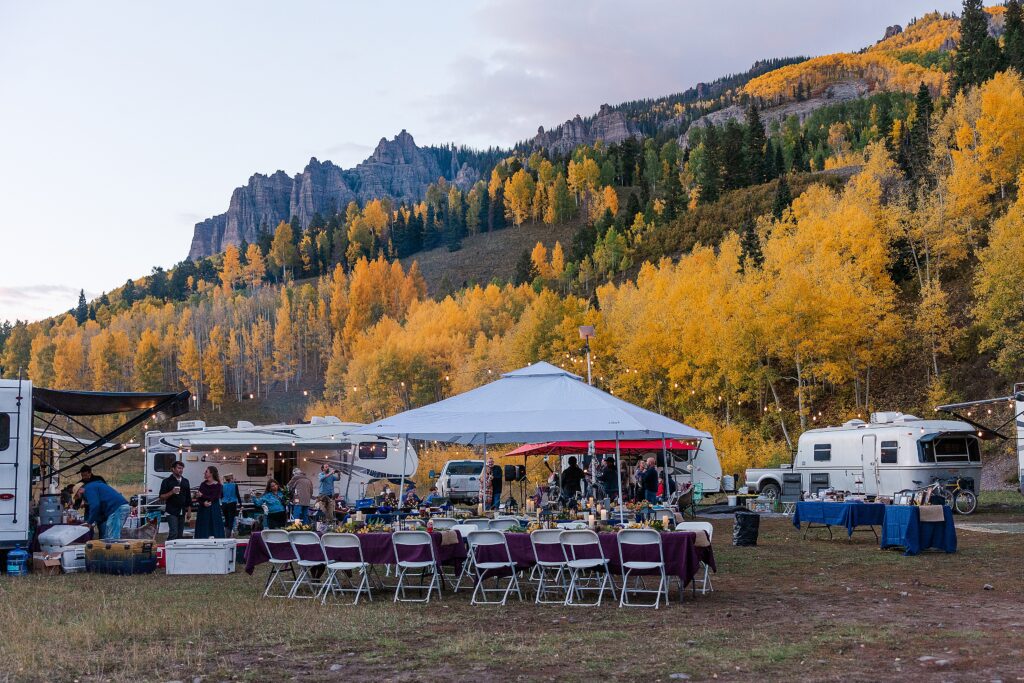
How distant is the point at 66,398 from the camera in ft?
45.4

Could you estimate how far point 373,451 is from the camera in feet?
80.5

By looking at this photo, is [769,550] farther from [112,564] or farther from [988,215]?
[988,215]

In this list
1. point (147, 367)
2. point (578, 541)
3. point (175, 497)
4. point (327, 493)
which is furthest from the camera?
point (147, 367)

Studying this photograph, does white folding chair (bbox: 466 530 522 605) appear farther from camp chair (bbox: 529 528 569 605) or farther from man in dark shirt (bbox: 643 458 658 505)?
man in dark shirt (bbox: 643 458 658 505)

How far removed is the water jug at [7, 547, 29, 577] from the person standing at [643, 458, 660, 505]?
1040cm

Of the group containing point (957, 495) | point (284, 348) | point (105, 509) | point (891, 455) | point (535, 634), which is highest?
point (284, 348)

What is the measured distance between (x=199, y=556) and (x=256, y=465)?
1181 centimetres

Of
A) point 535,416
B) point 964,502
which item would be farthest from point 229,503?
point 964,502

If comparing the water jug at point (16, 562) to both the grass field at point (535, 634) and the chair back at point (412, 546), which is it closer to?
the grass field at point (535, 634)

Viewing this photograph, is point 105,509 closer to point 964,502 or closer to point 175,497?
point 175,497

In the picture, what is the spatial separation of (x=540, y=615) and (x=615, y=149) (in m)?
131

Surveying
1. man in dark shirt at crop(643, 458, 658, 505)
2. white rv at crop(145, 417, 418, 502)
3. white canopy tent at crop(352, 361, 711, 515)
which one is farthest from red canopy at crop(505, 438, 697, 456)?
white canopy tent at crop(352, 361, 711, 515)

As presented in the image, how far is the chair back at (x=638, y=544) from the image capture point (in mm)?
9008

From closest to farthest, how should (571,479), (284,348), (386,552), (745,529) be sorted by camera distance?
(386,552) < (745,529) < (571,479) < (284,348)
